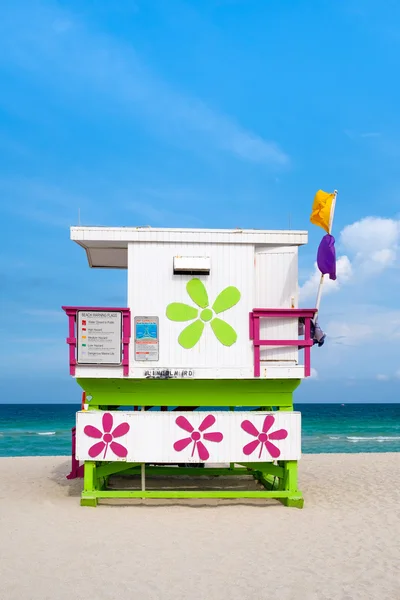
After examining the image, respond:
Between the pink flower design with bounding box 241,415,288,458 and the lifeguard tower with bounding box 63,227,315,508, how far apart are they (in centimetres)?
2

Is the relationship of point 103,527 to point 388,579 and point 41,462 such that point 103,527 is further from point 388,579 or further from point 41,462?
point 41,462

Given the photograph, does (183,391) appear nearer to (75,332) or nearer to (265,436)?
(265,436)

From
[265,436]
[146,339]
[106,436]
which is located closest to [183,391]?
[146,339]

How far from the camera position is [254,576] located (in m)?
7.55

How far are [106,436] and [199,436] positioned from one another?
1.72m

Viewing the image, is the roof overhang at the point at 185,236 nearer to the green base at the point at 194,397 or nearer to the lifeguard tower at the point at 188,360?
the lifeguard tower at the point at 188,360

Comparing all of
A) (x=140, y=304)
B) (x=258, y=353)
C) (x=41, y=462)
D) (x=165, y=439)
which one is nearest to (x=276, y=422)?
(x=258, y=353)

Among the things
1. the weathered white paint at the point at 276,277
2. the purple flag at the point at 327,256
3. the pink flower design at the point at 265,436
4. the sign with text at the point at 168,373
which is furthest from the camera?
the weathered white paint at the point at 276,277

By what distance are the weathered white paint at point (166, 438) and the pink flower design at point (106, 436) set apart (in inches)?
1.6

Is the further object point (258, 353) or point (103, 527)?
point (258, 353)

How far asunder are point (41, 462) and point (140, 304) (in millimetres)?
10840

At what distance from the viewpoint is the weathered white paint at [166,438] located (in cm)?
1148

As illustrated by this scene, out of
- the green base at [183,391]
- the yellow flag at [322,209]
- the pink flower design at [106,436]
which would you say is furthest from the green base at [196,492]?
the yellow flag at [322,209]

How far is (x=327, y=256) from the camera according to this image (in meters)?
11.9
